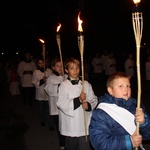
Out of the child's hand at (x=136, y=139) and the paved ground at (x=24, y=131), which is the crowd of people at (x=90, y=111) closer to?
the child's hand at (x=136, y=139)

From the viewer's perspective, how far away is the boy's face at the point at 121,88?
3.31m

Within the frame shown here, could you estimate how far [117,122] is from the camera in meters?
3.20

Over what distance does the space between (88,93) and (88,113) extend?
322 millimetres

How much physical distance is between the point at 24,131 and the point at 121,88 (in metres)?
5.30

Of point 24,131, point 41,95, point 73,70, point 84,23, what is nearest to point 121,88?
point 73,70

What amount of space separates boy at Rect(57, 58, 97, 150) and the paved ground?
5.58ft

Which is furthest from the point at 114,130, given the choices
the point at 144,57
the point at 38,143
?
the point at 144,57

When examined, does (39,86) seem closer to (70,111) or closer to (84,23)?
(70,111)

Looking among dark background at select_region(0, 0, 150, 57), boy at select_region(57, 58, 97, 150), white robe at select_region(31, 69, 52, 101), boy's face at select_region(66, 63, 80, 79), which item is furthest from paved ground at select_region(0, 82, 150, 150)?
dark background at select_region(0, 0, 150, 57)

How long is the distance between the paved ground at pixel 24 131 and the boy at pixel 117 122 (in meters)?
3.52

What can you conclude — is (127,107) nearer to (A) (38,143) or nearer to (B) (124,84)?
(B) (124,84)

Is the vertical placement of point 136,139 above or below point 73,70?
below

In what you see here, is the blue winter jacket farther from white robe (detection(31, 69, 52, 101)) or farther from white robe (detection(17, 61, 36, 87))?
white robe (detection(17, 61, 36, 87))

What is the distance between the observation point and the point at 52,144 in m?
6.98
